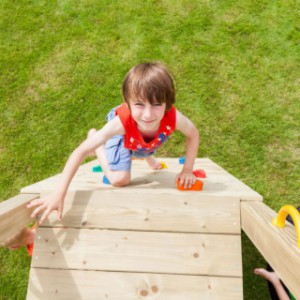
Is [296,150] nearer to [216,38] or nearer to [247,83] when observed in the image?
[247,83]

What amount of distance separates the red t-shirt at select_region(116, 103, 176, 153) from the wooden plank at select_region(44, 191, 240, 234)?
0.44 metres

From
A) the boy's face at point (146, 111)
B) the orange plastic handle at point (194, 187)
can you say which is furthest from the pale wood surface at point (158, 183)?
the boy's face at point (146, 111)

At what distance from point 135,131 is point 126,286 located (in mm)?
917

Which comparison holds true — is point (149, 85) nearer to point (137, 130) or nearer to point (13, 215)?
point (137, 130)

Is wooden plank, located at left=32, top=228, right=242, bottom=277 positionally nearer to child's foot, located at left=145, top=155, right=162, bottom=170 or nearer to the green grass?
child's foot, located at left=145, top=155, right=162, bottom=170

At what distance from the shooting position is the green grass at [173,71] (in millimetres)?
3545

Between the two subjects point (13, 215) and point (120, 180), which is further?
point (120, 180)

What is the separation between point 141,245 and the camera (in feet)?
6.34

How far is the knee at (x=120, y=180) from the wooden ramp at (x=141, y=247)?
0.27m

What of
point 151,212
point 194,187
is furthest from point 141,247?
point 194,187

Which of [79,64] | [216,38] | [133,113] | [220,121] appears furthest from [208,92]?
[133,113]

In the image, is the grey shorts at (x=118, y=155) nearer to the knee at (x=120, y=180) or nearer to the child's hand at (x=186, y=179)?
the knee at (x=120, y=180)

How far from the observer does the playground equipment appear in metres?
1.88

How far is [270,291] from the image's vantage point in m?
2.68
